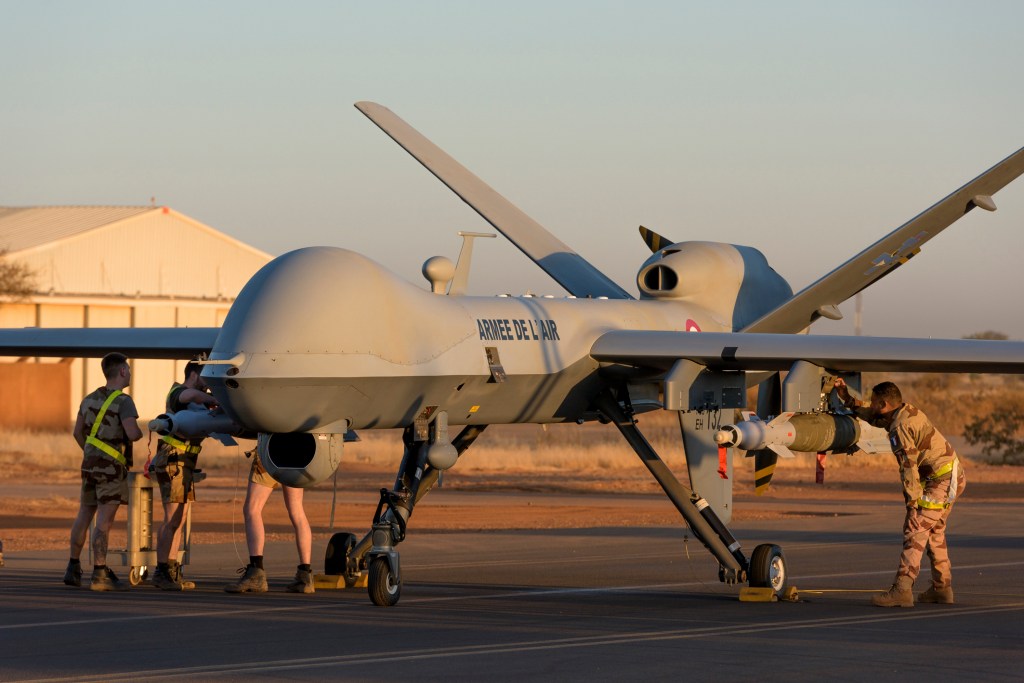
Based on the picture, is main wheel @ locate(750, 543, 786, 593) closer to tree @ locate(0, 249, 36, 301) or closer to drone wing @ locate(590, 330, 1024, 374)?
drone wing @ locate(590, 330, 1024, 374)

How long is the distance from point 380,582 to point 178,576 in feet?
10.2

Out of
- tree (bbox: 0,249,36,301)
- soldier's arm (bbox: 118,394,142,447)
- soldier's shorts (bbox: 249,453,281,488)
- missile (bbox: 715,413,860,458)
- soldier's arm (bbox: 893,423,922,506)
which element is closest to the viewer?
missile (bbox: 715,413,860,458)

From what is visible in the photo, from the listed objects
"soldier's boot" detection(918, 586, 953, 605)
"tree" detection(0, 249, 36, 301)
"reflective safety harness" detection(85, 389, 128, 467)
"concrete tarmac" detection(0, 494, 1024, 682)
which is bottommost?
"concrete tarmac" detection(0, 494, 1024, 682)

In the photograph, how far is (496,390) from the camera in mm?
14867

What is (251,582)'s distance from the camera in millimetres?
15594

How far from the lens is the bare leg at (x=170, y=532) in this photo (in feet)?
52.5

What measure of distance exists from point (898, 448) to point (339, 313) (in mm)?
5361

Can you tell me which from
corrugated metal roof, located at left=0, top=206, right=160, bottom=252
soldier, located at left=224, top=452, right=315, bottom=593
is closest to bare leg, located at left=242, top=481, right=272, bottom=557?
soldier, located at left=224, top=452, right=315, bottom=593

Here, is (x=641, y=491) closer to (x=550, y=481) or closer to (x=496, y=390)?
(x=550, y=481)

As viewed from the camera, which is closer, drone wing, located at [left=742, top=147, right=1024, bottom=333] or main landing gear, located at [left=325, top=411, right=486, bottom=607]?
main landing gear, located at [left=325, top=411, right=486, bottom=607]

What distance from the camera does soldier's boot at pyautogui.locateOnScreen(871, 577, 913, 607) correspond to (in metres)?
14.5

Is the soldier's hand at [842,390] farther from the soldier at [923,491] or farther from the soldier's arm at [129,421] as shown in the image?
the soldier's arm at [129,421]

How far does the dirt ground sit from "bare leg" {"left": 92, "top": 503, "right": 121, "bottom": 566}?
514 centimetres

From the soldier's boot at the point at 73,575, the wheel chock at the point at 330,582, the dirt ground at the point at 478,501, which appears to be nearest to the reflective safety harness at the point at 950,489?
the wheel chock at the point at 330,582
